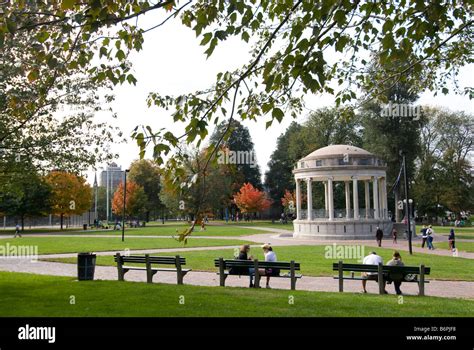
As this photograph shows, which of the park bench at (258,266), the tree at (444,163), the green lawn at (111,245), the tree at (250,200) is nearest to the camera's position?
the park bench at (258,266)

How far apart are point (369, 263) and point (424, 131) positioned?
56559 mm

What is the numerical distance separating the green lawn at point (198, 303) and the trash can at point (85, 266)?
1.23 meters

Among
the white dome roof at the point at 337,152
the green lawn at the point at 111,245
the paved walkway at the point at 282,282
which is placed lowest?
the green lawn at the point at 111,245

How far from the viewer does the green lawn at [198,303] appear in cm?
898

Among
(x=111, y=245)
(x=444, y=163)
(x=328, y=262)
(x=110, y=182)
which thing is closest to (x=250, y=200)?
(x=444, y=163)

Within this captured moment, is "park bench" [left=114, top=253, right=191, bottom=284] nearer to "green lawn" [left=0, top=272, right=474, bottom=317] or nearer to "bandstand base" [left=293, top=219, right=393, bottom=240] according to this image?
"green lawn" [left=0, top=272, right=474, bottom=317]

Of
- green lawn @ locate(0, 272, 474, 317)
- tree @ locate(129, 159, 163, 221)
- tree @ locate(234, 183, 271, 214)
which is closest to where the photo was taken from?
green lawn @ locate(0, 272, 474, 317)

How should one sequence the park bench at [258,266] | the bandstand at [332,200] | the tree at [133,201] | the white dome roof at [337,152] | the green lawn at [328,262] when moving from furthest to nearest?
1. the tree at [133,201]
2. the white dome roof at [337,152]
3. the bandstand at [332,200]
4. the green lawn at [328,262]
5. the park bench at [258,266]

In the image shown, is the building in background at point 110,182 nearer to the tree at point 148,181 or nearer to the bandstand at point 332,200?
the tree at point 148,181

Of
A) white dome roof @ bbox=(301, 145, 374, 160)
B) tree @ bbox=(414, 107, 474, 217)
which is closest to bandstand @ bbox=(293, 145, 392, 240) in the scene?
white dome roof @ bbox=(301, 145, 374, 160)

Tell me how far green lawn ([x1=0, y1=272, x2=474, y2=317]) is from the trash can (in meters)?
1.23

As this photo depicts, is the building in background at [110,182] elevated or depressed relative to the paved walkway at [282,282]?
elevated

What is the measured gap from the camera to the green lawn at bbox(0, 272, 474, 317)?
8977 millimetres

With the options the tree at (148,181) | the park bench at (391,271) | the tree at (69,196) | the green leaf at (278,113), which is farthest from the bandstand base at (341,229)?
the tree at (148,181)
